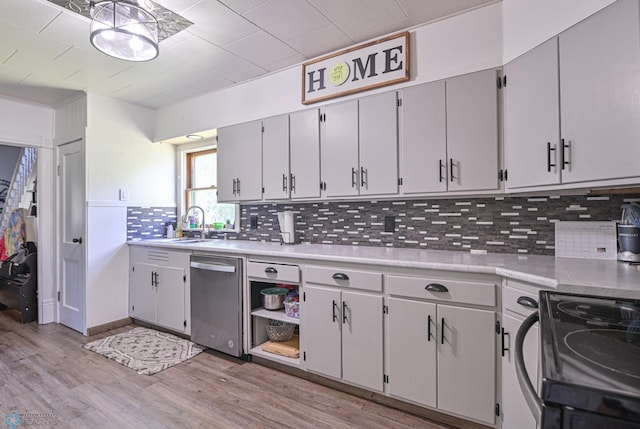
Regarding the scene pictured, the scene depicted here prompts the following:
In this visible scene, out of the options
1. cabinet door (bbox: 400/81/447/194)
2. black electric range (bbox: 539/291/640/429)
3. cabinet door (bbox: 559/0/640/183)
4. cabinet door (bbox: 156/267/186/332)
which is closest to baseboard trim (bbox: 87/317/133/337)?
cabinet door (bbox: 156/267/186/332)

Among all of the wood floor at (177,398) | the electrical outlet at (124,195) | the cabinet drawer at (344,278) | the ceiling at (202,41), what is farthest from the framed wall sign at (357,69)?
the electrical outlet at (124,195)

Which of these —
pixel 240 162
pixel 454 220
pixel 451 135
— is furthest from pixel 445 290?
pixel 240 162

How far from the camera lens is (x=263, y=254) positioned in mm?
2521

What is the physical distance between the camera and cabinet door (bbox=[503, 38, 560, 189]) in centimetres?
171

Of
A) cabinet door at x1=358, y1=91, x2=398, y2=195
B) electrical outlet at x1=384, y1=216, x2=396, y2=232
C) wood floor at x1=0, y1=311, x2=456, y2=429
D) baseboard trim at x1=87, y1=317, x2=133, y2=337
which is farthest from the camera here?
baseboard trim at x1=87, y1=317, x2=133, y2=337

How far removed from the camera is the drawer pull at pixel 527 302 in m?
1.48

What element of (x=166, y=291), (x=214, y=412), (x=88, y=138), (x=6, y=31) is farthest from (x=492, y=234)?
(x=88, y=138)

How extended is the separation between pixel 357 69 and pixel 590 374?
8.08ft

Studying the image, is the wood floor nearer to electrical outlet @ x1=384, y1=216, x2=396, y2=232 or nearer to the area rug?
the area rug

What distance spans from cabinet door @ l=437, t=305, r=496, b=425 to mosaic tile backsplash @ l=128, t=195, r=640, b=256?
721mm

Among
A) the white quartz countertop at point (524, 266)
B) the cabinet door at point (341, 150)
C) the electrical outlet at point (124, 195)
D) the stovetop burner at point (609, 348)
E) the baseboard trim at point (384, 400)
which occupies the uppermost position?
the cabinet door at point (341, 150)

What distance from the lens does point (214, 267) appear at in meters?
2.75

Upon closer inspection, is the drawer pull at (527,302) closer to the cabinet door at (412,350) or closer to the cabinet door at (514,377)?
the cabinet door at (514,377)

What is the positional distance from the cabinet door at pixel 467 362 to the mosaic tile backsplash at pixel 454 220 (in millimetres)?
721
